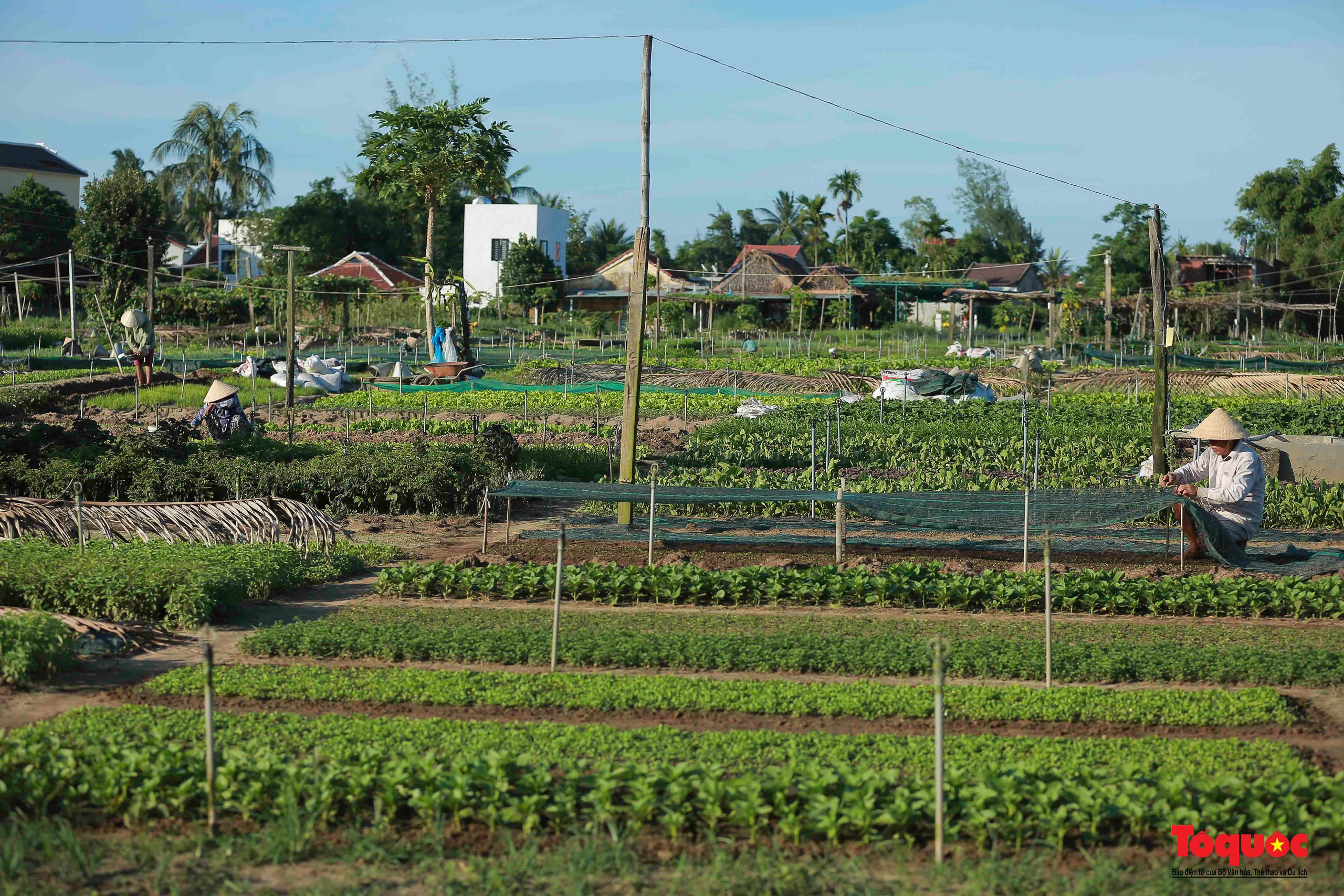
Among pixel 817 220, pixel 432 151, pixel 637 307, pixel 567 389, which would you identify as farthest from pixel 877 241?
pixel 637 307

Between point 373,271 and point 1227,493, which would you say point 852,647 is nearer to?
point 1227,493

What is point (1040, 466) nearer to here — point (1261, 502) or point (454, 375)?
point (1261, 502)

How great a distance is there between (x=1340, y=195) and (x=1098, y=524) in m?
51.2

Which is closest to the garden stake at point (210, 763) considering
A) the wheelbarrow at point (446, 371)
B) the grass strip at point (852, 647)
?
the grass strip at point (852, 647)

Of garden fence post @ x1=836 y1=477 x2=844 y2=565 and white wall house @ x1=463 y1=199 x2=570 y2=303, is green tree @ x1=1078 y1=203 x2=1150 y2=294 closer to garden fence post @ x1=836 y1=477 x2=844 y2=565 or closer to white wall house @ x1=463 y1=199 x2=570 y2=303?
white wall house @ x1=463 y1=199 x2=570 y2=303

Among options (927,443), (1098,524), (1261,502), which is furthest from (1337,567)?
(927,443)

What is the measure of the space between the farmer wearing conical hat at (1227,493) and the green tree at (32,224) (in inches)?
1832

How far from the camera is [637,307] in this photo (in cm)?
1323

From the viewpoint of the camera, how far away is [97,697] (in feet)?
24.2

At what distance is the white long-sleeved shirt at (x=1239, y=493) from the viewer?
34.8 ft

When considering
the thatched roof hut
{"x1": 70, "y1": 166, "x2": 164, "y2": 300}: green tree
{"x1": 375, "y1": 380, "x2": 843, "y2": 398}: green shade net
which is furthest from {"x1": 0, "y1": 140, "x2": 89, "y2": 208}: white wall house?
{"x1": 375, "y1": 380, "x2": 843, "y2": 398}: green shade net

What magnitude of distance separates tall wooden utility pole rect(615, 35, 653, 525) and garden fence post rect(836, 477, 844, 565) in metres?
2.75

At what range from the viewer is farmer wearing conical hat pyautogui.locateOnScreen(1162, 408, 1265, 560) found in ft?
34.5

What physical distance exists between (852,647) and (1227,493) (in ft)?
14.7
